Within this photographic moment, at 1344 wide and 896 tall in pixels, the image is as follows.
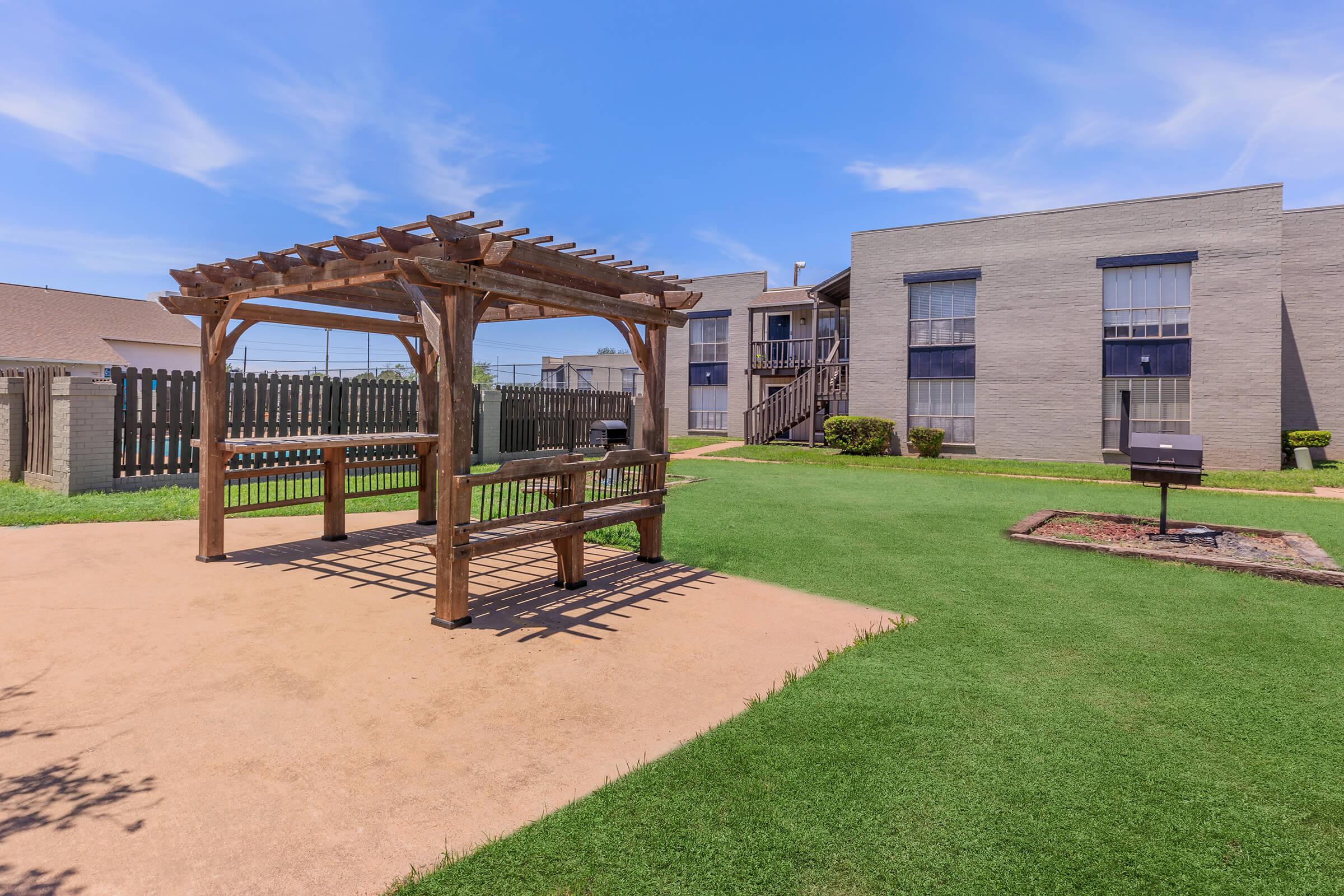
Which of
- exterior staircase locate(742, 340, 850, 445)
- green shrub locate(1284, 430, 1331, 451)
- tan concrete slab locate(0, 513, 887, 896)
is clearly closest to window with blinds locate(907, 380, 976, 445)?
exterior staircase locate(742, 340, 850, 445)

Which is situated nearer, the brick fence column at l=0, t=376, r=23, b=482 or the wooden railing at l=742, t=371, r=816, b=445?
the brick fence column at l=0, t=376, r=23, b=482

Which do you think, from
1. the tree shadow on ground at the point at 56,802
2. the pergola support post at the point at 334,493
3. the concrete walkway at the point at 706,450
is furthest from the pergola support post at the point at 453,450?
the concrete walkway at the point at 706,450

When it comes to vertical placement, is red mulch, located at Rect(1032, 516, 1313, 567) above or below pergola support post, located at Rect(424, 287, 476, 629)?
below

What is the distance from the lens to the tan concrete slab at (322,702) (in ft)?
8.39

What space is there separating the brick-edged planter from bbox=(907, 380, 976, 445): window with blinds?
13542 millimetres

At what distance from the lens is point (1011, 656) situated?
4.48 meters

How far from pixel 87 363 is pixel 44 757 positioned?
29.2 meters

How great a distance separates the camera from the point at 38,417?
36.5 feet

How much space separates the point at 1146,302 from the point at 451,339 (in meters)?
22.0

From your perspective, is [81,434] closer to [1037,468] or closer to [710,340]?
[1037,468]

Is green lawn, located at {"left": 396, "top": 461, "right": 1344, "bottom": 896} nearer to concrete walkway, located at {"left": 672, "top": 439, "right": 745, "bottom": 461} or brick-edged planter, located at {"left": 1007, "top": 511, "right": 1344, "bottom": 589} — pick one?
brick-edged planter, located at {"left": 1007, "top": 511, "right": 1344, "bottom": 589}

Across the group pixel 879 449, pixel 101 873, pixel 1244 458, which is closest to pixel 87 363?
pixel 879 449

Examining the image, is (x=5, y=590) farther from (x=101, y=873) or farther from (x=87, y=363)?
(x=87, y=363)

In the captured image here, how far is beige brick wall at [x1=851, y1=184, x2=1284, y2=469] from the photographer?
19250 mm
